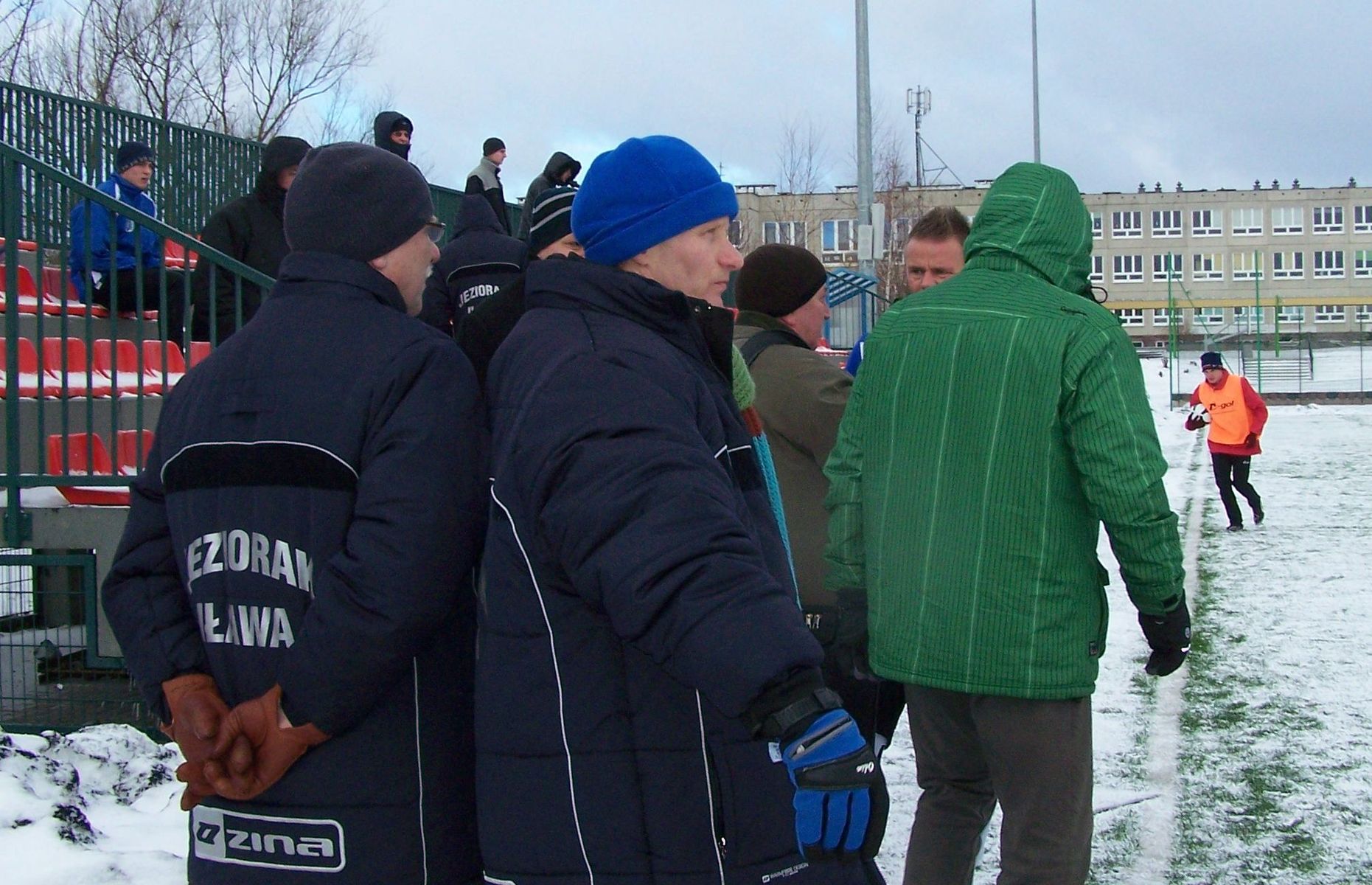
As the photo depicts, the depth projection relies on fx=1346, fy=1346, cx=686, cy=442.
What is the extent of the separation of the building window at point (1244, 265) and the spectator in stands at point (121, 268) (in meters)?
85.7

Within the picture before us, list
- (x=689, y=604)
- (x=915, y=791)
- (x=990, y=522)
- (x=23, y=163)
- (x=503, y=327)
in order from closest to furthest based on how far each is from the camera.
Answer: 1. (x=689, y=604)
2. (x=503, y=327)
3. (x=990, y=522)
4. (x=915, y=791)
5. (x=23, y=163)

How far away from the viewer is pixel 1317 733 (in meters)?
5.61

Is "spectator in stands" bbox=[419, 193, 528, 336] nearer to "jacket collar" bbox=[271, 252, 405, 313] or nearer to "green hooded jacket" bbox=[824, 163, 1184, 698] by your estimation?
"green hooded jacket" bbox=[824, 163, 1184, 698]

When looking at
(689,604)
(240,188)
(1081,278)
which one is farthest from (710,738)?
(240,188)

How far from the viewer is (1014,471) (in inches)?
114

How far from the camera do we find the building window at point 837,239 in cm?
6638

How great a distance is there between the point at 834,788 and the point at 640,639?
33 cm

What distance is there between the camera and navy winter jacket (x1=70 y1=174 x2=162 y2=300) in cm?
567

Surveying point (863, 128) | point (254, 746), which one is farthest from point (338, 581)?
point (863, 128)

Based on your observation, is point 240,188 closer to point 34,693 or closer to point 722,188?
point 34,693

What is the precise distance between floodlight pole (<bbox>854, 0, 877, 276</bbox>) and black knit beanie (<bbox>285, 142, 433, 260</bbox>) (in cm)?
1203

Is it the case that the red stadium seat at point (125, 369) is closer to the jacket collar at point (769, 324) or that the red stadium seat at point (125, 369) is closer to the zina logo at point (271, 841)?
the jacket collar at point (769, 324)

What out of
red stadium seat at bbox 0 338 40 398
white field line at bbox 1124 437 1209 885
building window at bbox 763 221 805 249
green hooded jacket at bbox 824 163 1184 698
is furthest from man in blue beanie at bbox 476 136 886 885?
building window at bbox 763 221 805 249

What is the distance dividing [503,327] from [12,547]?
13.2ft
